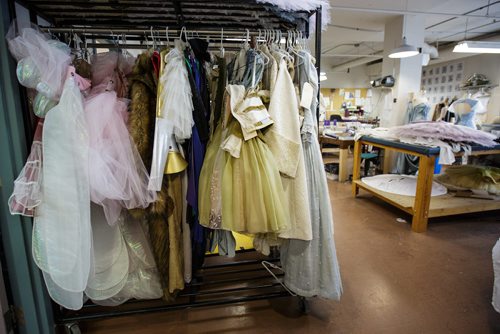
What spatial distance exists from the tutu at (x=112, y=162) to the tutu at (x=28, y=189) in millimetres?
210

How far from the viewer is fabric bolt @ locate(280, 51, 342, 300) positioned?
1.34m

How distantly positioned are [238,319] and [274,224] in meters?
0.77

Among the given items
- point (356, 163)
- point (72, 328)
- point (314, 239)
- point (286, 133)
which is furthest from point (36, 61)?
point (356, 163)

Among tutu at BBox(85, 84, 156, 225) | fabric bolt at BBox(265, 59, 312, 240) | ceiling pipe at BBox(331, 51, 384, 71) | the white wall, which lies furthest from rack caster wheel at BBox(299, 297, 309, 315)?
the white wall

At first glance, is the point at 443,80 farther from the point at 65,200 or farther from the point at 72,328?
the point at 72,328

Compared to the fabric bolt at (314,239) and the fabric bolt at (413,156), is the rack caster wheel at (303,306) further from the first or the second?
the fabric bolt at (413,156)

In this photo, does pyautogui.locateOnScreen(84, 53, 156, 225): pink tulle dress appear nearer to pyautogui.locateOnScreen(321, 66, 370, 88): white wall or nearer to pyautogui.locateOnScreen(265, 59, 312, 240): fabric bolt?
pyautogui.locateOnScreen(265, 59, 312, 240): fabric bolt

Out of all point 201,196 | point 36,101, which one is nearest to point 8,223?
point 36,101

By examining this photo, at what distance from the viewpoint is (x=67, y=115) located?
107 centimetres

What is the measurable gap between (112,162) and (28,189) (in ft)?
1.09

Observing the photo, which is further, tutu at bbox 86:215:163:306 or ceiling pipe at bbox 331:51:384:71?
ceiling pipe at bbox 331:51:384:71

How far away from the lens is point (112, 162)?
3.76 ft

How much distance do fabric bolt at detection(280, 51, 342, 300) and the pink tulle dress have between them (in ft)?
2.52

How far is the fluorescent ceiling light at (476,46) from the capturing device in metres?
4.12
